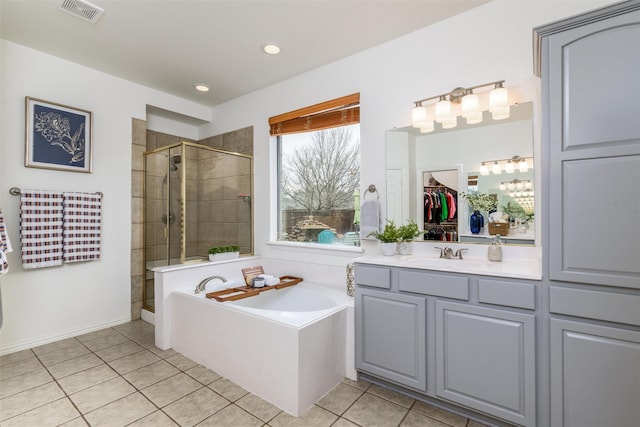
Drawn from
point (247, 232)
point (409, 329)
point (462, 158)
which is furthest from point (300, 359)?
point (247, 232)

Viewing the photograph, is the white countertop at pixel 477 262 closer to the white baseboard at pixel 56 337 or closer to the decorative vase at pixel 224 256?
the decorative vase at pixel 224 256

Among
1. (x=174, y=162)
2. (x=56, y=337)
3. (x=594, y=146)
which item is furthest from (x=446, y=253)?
(x=56, y=337)

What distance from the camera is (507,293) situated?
1583 millimetres

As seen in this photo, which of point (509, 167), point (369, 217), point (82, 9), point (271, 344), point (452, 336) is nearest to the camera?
point (452, 336)

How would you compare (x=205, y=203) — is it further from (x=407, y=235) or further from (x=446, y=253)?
(x=446, y=253)

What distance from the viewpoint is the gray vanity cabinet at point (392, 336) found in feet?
6.11

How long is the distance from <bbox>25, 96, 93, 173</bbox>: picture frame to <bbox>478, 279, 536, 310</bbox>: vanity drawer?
3628mm

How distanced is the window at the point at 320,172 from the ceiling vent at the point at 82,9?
167cm

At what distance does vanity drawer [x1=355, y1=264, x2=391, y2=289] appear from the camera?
2.00 meters

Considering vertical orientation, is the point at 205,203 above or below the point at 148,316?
above

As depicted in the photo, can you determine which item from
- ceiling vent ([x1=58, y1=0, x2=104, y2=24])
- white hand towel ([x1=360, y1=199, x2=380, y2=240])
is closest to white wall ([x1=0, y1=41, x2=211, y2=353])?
ceiling vent ([x1=58, y1=0, x2=104, y2=24])

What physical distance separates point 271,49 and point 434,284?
236cm

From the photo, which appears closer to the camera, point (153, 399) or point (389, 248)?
point (153, 399)

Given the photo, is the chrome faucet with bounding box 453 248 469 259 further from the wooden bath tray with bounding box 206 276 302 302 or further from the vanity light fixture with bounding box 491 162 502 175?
the wooden bath tray with bounding box 206 276 302 302
